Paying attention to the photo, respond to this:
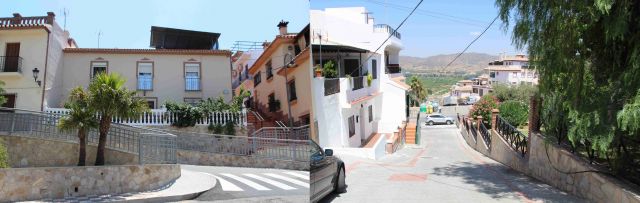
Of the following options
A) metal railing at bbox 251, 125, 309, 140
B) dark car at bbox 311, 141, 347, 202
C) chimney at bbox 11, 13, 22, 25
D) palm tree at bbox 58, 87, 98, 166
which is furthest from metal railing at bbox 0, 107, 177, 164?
metal railing at bbox 251, 125, 309, 140

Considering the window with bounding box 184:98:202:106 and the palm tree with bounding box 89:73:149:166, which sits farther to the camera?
the palm tree with bounding box 89:73:149:166

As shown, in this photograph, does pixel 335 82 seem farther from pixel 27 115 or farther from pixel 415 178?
pixel 415 178

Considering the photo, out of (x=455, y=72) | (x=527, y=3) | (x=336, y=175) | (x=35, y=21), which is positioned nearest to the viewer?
(x=336, y=175)

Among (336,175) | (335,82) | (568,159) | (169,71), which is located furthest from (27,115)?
(568,159)

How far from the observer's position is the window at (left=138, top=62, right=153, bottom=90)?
445 cm

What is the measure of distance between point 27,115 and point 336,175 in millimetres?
2690

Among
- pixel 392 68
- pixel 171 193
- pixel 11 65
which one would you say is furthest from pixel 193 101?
pixel 171 193

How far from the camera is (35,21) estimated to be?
4.01 meters

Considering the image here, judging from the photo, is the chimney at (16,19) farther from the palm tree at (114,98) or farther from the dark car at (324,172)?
the dark car at (324,172)

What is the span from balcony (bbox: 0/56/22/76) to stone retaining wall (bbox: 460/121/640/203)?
612 cm

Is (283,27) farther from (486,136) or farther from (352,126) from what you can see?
(486,136)

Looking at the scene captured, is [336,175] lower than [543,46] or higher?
lower

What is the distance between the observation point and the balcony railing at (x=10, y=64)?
3.94 metres

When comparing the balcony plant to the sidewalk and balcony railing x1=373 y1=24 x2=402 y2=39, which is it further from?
the sidewalk
